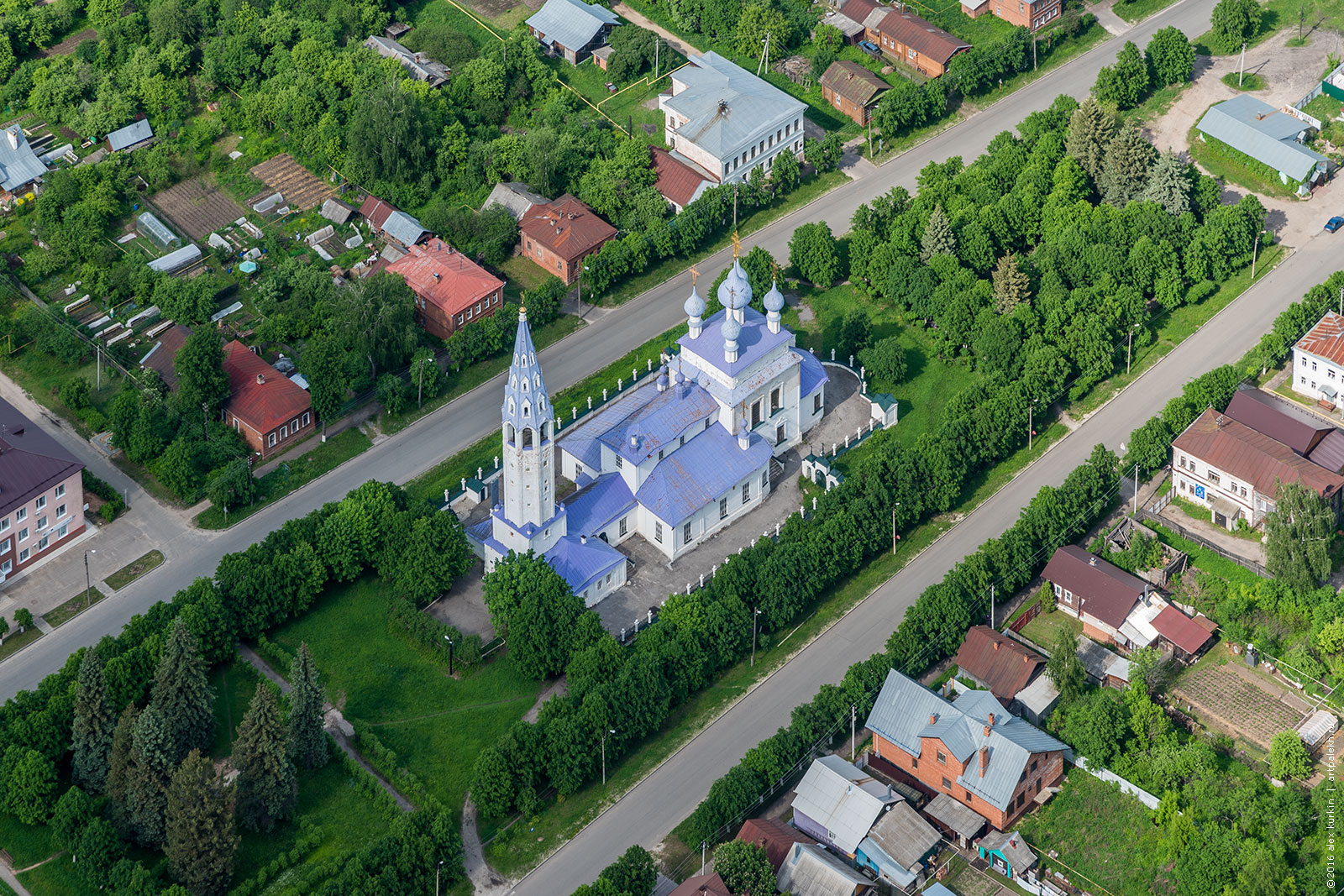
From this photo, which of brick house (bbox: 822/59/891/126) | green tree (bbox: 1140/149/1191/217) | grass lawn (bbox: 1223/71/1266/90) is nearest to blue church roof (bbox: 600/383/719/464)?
green tree (bbox: 1140/149/1191/217)

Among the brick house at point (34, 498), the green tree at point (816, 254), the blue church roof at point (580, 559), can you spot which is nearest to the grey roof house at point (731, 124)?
the green tree at point (816, 254)

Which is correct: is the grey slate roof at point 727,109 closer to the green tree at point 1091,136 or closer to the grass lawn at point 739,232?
the grass lawn at point 739,232

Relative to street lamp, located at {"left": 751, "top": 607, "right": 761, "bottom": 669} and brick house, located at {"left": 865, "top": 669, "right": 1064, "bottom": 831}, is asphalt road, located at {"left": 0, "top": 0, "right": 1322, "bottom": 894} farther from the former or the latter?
brick house, located at {"left": 865, "top": 669, "right": 1064, "bottom": 831}

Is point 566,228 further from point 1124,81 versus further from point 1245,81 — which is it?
point 1245,81

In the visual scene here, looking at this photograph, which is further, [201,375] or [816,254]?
[816,254]

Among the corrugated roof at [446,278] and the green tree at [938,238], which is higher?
the green tree at [938,238]

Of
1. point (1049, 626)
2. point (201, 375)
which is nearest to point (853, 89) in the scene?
point (1049, 626)

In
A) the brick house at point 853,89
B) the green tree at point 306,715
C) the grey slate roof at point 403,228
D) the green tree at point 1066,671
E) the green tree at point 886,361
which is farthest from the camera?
the brick house at point 853,89
